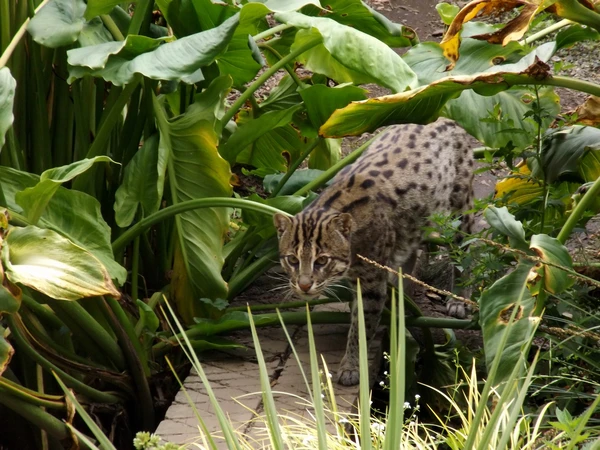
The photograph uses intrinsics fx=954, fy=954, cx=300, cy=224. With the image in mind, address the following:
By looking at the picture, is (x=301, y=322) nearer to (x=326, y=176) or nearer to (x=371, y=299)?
(x=371, y=299)

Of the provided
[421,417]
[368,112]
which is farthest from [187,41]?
[421,417]

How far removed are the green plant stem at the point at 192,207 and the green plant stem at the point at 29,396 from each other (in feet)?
3.05

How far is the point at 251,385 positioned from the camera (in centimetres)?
516

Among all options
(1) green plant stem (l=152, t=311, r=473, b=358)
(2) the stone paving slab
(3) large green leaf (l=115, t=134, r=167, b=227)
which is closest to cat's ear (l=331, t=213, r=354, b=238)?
(1) green plant stem (l=152, t=311, r=473, b=358)

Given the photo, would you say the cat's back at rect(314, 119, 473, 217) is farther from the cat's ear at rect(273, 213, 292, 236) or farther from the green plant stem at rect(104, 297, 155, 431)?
the green plant stem at rect(104, 297, 155, 431)

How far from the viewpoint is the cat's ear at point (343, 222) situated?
5406mm

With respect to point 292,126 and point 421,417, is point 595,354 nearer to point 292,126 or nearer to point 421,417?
point 421,417

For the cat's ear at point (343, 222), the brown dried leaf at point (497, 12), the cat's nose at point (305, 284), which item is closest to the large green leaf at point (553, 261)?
the brown dried leaf at point (497, 12)

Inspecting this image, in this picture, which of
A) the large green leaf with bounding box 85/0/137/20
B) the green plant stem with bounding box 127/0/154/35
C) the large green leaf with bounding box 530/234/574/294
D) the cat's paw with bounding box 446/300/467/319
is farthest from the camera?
the cat's paw with bounding box 446/300/467/319

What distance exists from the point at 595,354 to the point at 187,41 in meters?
2.45

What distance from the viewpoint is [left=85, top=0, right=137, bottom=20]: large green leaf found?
15.2 ft

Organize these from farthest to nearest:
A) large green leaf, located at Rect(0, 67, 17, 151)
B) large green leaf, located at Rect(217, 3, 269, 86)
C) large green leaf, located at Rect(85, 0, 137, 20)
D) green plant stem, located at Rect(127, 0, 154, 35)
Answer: large green leaf, located at Rect(217, 3, 269, 86) → green plant stem, located at Rect(127, 0, 154, 35) → large green leaf, located at Rect(85, 0, 137, 20) → large green leaf, located at Rect(0, 67, 17, 151)

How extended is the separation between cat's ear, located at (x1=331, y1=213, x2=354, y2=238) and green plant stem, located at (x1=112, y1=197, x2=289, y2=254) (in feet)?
2.12

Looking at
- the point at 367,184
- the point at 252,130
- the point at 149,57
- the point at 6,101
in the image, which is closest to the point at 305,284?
the point at 367,184
